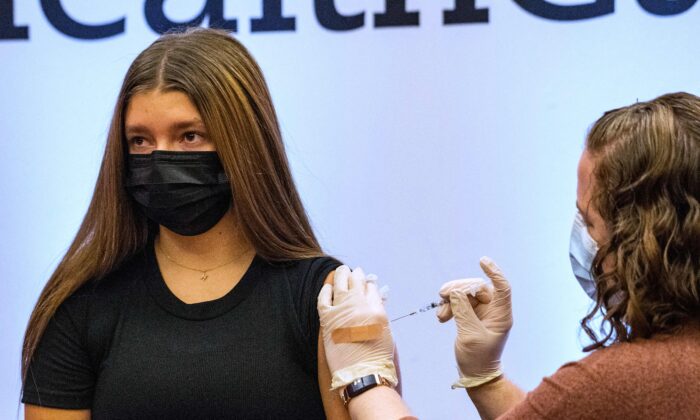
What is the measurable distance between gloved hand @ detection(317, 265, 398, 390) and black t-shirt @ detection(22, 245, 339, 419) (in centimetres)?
6

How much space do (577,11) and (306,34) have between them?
734mm

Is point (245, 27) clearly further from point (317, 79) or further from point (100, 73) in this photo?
point (100, 73)

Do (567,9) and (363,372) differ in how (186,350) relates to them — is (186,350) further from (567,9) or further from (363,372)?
(567,9)

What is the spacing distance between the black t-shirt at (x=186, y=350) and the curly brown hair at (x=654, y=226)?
551 millimetres

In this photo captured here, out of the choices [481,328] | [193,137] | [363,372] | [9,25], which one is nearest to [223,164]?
[193,137]

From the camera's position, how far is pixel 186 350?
1.77 m

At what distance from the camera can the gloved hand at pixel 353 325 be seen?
1733 mm

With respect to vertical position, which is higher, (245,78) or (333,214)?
(245,78)

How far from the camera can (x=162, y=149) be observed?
1818 millimetres

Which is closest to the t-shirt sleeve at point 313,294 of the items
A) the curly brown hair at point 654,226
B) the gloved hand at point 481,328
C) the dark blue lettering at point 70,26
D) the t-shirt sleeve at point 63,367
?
the gloved hand at point 481,328

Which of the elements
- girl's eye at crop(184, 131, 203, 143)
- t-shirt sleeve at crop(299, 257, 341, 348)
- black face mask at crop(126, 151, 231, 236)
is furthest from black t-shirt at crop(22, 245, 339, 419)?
girl's eye at crop(184, 131, 203, 143)

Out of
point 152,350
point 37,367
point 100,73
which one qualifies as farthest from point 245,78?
point 100,73

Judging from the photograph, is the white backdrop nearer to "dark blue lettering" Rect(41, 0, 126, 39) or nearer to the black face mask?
"dark blue lettering" Rect(41, 0, 126, 39)

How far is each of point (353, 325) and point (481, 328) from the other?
0.36m
